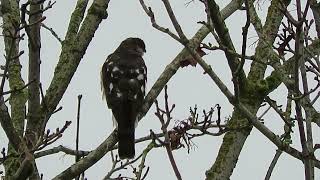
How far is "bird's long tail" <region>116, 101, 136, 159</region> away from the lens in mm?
6328

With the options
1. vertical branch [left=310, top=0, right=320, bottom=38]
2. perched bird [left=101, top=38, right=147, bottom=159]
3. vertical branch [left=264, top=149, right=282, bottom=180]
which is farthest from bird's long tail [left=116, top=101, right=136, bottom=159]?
vertical branch [left=310, top=0, right=320, bottom=38]

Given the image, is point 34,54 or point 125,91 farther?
point 125,91

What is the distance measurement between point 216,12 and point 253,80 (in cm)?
200

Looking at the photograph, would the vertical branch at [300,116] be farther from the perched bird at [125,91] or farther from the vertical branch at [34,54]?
the perched bird at [125,91]

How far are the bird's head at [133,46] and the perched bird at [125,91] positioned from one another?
0.29 meters

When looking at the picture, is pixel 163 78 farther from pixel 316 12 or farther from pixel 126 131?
pixel 316 12

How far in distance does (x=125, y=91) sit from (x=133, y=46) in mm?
1548

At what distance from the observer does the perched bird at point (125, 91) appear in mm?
6457

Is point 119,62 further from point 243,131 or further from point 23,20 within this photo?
point 23,20

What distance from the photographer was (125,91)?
694cm

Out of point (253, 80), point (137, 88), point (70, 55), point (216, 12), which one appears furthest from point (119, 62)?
point (216, 12)

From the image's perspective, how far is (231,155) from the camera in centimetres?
582

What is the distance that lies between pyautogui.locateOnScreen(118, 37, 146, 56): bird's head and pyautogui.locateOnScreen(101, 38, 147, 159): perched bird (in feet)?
0.96

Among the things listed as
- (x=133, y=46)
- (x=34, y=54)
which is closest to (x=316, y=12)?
(x=34, y=54)
